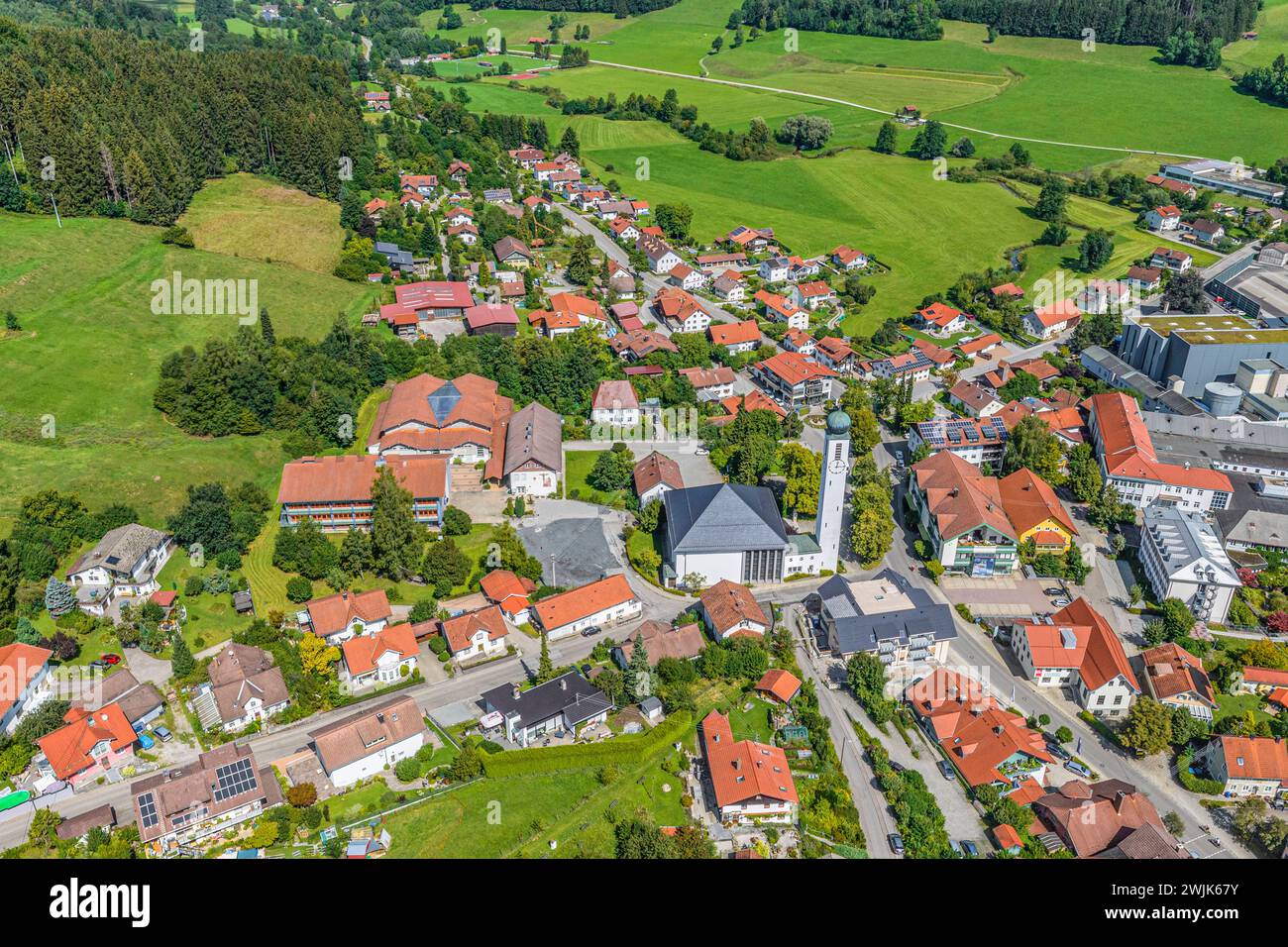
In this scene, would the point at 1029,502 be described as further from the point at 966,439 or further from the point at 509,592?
the point at 509,592

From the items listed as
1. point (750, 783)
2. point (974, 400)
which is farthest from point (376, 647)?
point (974, 400)

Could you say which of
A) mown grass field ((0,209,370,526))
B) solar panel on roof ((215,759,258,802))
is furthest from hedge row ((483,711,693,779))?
mown grass field ((0,209,370,526))

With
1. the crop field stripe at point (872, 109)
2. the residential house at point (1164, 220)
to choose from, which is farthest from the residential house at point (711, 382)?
the crop field stripe at point (872, 109)

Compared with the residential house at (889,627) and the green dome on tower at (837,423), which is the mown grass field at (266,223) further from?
the residential house at (889,627)

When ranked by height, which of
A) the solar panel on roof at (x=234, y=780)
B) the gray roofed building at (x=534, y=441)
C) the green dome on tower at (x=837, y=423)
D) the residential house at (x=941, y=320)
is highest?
the green dome on tower at (x=837, y=423)

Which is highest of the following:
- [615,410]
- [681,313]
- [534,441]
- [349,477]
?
[681,313]

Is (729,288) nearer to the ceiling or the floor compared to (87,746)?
nearer to the ceiling

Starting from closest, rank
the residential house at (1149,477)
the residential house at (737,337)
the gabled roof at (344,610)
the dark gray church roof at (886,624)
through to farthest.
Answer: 1. the dark gray church roof at (886,624)
2. the gabled roof at (344,610)
3. the residential house at (1149,477)
4. the residential house at (737,337)
